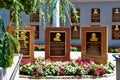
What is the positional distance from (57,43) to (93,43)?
1614mm

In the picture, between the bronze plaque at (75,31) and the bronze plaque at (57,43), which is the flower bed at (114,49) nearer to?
the bronze plaque at (75,31)

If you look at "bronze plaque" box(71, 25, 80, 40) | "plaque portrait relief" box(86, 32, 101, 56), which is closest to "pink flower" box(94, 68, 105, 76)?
"plaque portrait relief" box(86, 32, 101, 56)

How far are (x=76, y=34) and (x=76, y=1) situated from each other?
271cm

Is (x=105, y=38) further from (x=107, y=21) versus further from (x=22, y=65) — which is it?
(x=107, y=21)

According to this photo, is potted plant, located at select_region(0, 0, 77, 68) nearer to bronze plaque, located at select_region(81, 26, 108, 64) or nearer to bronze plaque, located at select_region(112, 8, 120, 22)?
bronze plaque, located at select_region(81, 26, 108, 64)

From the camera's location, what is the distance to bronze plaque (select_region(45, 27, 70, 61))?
44.7ft

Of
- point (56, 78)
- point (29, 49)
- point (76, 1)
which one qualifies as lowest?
point (56, 78)

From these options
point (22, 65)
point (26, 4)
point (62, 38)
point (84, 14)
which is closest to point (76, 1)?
point (84, 14)

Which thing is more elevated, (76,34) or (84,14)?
(84,14)

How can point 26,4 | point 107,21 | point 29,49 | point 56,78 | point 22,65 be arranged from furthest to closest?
point 107,21
point 29,49
point 22,65
point 56,78
point 26,4

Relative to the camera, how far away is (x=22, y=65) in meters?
11.7

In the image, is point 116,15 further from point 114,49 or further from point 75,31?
point 75,31

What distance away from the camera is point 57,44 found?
13727 millimetres

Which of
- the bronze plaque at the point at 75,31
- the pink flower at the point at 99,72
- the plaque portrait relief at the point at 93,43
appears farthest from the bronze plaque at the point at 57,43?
the bronze plaque at the point at 75,31
